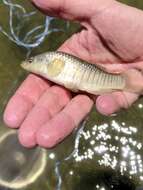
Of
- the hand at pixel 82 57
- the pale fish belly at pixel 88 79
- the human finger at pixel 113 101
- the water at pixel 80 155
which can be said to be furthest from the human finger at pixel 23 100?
the water at pixel 80 155

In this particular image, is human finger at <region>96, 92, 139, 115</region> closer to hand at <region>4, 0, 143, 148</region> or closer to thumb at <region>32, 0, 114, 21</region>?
hand at <region>4, 0, 143, 148</region>

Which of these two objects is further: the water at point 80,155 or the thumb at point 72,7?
the water at point 80,155

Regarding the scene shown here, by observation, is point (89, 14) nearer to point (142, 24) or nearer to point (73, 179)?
point (142, 24)

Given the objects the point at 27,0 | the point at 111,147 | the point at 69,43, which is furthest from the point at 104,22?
the point at 27,0

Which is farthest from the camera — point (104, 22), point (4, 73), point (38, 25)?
point (38, 25)

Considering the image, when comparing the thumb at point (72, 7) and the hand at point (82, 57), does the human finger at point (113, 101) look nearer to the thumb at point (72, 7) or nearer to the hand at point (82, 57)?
the hand at point (82, 57)

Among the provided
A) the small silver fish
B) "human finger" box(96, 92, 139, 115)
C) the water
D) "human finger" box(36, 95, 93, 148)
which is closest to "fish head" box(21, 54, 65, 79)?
the small silver fish
